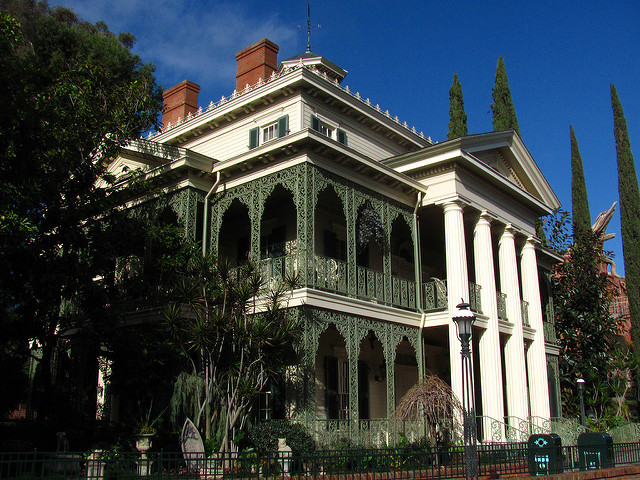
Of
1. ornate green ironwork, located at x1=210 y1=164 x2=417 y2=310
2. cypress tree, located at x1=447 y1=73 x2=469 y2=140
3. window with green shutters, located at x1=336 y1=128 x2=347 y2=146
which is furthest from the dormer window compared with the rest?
cypress tree, located at x1=447 y1=73 x2=469 y2=140

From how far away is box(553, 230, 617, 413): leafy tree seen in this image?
30.1 metres

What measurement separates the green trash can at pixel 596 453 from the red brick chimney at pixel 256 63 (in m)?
16.2

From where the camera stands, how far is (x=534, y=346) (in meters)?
23.9

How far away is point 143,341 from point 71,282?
7.89 feet

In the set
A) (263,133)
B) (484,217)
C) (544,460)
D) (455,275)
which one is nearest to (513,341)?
(455,275)

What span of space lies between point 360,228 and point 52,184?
8711 millimetres

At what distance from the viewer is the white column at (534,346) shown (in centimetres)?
2309

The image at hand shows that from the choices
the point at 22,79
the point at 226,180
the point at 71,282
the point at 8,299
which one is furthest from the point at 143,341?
the point at 22,79

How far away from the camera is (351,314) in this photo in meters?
17.1

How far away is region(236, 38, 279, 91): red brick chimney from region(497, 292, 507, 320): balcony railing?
11.7m

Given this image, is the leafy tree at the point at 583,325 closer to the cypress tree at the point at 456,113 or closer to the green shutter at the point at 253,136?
the cypress tree at the point at 456,113

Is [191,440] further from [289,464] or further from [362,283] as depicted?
[362,283]

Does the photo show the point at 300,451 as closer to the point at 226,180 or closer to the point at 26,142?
the point at 226,180

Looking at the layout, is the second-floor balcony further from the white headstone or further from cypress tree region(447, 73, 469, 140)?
cypress tree region(447, 73, 469, 140)
